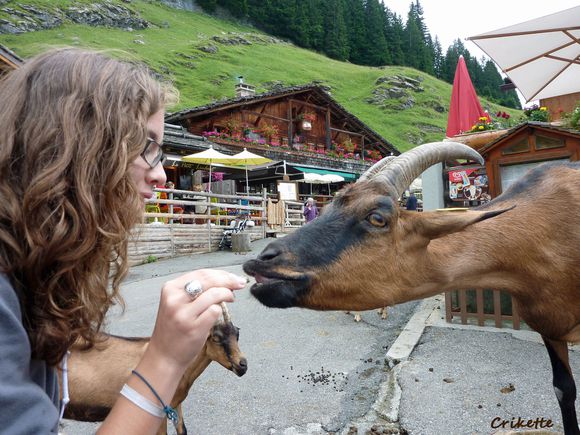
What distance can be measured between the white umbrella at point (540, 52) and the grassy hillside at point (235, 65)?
122 ft

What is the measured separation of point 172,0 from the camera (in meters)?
87.3

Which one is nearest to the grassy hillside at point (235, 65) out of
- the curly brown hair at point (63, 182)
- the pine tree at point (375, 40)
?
the pine tree at point (375, 40)

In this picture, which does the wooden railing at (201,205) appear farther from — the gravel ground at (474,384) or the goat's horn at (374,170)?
the goat's horn at (374,170)

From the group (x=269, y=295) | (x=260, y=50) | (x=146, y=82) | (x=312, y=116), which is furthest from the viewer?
(x=260, y=50)

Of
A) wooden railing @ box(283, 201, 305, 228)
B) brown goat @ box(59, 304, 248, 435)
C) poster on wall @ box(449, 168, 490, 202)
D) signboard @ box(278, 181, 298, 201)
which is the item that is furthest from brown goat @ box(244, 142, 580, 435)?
signboard @ box(278, 181, 298, 201)

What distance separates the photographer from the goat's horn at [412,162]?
2541 mm

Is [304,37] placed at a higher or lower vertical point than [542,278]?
higher

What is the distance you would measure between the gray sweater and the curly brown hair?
101 millimetres

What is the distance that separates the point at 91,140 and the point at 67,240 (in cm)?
28

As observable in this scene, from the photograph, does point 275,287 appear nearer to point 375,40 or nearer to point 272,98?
point 272,98

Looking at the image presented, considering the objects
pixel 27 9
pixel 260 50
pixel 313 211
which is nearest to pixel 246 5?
pixel 260 50

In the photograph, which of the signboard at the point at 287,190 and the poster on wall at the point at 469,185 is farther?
the signboard at the point at 287,190

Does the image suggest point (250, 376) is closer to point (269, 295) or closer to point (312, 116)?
point (269, 295)

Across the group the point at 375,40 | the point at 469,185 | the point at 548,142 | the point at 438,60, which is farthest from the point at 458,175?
the point at 438,60
